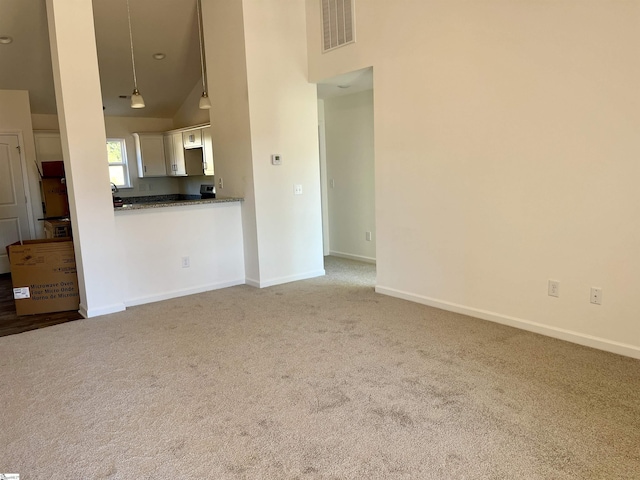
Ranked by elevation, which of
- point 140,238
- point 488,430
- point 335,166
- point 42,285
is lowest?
point 488,430

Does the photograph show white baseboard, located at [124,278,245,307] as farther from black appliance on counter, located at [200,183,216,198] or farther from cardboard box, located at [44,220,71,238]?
black appliance on counter, located at [200,183,216,198]

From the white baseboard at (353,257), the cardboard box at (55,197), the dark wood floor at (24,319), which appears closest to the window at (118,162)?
the cardboard box at (55,197)

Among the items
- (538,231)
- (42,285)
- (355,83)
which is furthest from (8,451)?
(355,83)

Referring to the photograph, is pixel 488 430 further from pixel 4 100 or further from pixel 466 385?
pixel 4 100

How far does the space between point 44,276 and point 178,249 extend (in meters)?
1.28

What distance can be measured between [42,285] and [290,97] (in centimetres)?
321

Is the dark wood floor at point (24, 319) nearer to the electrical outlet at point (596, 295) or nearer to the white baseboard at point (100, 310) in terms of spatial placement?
the white baseboard at point (100, 310)

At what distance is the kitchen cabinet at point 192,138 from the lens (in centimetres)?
669

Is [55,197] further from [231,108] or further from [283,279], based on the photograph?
[283,279]

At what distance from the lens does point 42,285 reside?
4.50 m

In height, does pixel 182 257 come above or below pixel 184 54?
below

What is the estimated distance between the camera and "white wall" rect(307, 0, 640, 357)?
2988mm

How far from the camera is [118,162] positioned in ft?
25.3

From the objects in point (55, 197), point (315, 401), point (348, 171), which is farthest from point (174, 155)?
point (315, 401)
